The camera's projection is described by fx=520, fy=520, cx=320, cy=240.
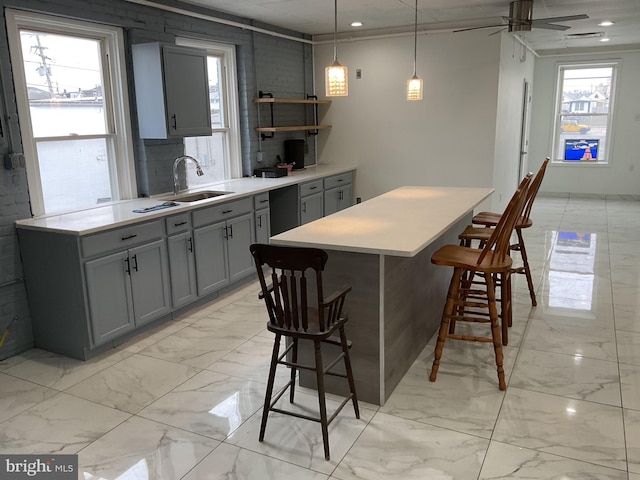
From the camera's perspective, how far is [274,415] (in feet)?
8.73

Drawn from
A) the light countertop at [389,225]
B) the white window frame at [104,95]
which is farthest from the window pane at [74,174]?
the light countertop at [389,225]

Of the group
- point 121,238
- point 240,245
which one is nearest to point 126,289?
point 121,238

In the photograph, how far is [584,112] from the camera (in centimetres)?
908

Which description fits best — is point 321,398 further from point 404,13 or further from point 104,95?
point 404,13

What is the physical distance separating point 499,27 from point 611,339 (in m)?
3.75

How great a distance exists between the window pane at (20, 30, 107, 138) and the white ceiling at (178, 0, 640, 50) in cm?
118

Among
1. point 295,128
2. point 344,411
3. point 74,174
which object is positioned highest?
point 295,128

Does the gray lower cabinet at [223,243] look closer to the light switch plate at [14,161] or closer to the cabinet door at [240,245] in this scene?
the cabinet door at [240,245]

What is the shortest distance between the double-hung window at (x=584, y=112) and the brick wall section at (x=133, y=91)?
199 inches

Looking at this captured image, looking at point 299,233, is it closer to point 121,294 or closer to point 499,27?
point 121,294

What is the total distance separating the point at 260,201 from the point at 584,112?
6932 mm

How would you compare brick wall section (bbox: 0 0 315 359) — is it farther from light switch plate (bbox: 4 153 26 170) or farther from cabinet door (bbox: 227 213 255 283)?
cabinet door (bbox: 227 213 255 283)

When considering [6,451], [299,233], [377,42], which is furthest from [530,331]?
[377,42]

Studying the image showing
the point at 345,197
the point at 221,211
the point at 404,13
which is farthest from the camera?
the point at 345,197
